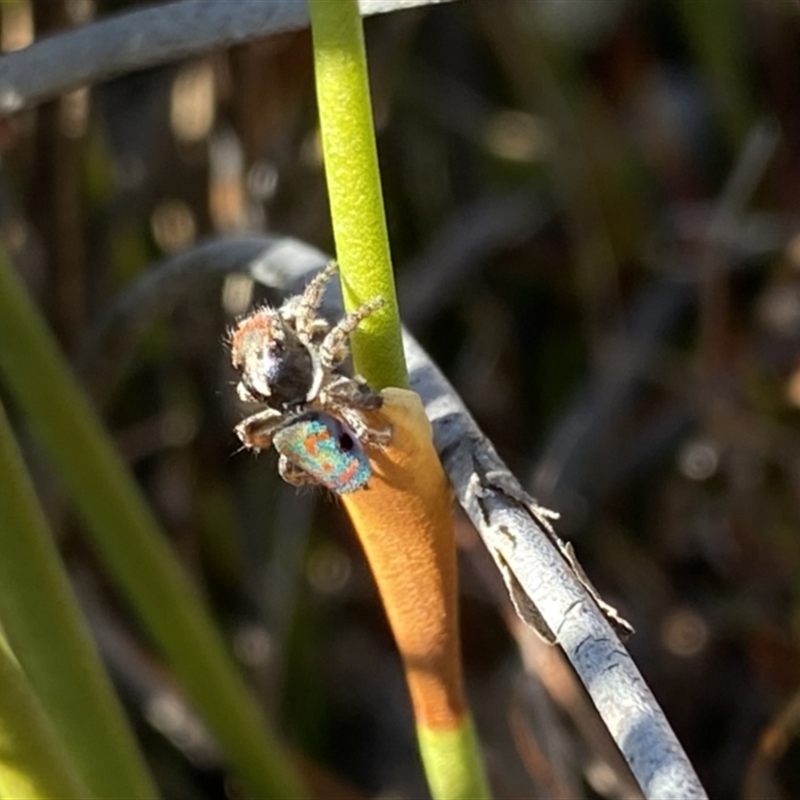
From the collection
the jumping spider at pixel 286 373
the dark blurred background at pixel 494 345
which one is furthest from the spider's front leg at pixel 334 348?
the dark blurred background at pixel 494 345

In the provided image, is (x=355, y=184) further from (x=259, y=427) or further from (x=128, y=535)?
(x=128, y=535)

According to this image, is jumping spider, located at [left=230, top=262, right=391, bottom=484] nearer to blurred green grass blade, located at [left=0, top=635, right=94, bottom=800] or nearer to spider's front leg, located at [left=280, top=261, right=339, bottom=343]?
spider's front leg, located at [left=280, top=261, right=339, bottom=343]

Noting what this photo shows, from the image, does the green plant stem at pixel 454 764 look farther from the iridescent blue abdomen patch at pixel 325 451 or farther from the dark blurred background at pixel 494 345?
the dark blurred background at pixel 494 345

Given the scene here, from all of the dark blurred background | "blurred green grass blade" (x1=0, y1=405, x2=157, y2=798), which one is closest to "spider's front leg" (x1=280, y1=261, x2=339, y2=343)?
"blurred green grass blade" (x1=0, y1=405, x2=157, y2=798)

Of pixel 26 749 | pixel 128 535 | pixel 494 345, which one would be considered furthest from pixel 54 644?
pixel 494 345

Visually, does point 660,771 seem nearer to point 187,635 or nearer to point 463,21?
point 187,635

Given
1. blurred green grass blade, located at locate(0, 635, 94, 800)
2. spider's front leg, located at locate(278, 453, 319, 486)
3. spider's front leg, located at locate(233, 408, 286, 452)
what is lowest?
blurred green grass blade, located at locate(0, 635, 94, 800)

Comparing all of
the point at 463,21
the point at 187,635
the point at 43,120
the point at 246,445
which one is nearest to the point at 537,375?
the point at 463,21
